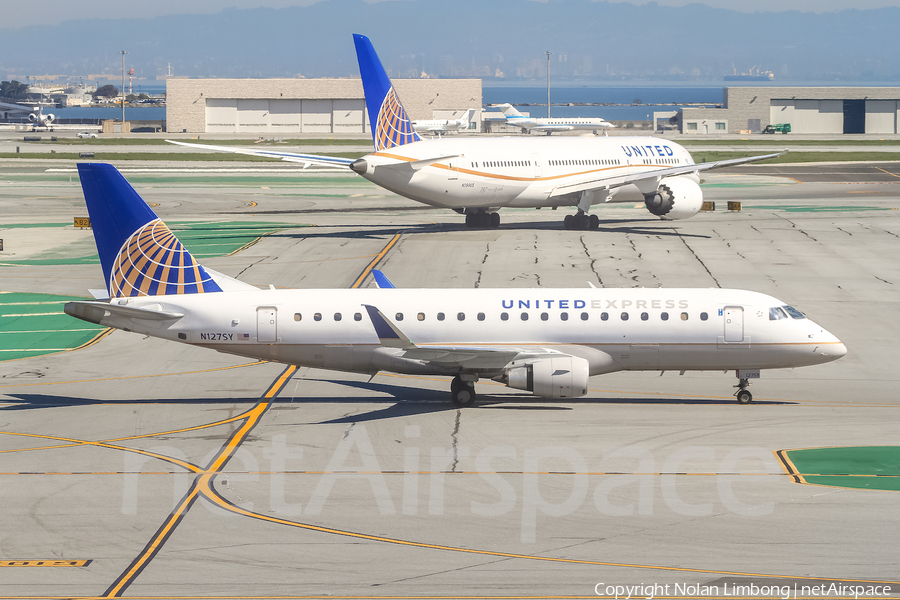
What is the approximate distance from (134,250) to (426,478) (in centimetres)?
1319

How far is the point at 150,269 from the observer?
32.1 m

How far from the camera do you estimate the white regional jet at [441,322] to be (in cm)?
3167

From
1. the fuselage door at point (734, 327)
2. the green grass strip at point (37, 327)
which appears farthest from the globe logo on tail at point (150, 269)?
the fuselage door at point (734, 327)

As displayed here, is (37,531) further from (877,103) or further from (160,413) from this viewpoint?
(877,103)

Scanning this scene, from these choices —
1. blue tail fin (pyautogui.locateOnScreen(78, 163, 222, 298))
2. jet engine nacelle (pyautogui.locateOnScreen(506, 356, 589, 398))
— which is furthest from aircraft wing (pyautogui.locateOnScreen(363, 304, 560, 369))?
blue tail fin (pyautogui.locateOnScreen(78, 163, 222, 298))

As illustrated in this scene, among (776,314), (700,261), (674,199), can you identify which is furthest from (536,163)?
(776,314)

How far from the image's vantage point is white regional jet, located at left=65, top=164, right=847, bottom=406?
3167cm

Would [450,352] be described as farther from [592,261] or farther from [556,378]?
[592,261]

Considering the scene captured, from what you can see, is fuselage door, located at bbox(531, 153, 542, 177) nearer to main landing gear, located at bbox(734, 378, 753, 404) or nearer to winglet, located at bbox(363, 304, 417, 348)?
main landing gear, located at bbox(734, 378, 753, 404)

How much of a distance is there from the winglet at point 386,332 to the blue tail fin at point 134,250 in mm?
5757

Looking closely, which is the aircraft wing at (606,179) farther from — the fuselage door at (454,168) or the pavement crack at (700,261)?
the fuselage door at (454,168)

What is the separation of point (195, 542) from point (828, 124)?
7684 inches

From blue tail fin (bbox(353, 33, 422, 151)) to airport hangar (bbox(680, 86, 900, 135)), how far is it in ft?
462

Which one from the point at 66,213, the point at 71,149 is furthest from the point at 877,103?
the point at 66,213
